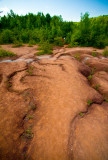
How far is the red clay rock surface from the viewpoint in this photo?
161 cm

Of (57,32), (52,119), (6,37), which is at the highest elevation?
(57,32)

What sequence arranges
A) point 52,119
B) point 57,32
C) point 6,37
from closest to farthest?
1. point 52,119
2. point 6,37
3. point 57,32

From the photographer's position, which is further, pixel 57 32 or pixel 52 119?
pixel 57 32

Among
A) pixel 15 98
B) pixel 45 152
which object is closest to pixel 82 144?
pixel 45 152

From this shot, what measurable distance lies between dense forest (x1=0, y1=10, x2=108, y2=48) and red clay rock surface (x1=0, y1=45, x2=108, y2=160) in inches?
269

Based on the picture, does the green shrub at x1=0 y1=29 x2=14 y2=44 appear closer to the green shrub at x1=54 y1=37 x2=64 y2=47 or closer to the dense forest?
the dense forest

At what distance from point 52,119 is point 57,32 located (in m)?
13.6

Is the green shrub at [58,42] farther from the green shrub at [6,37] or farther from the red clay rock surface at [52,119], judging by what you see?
the red clay rock surface at [52,119]

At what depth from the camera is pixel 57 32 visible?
41.2 feet

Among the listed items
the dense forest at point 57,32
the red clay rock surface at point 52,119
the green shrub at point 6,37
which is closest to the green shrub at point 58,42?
the dense forest at point 57,32

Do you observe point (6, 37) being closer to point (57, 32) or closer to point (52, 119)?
point (57, 32)

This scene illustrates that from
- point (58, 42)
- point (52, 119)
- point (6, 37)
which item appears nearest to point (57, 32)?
point (58, 42)

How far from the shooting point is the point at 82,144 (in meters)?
1.72

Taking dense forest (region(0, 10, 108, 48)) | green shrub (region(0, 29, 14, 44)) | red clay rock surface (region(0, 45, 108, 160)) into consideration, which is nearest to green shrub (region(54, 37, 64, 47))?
dense forest (region(0, 10, 108, 48))
